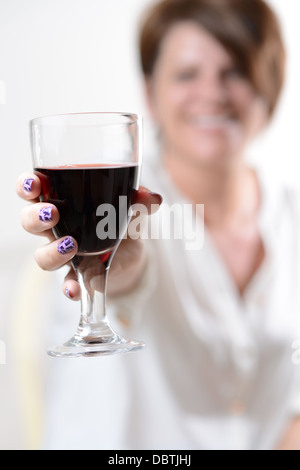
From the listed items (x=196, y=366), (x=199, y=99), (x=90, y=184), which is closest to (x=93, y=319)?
(x=90, y=184)

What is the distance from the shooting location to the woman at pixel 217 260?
1.91 meters

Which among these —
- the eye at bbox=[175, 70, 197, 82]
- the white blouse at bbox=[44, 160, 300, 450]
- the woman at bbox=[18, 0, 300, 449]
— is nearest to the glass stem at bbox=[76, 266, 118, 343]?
the woman at bbox=[18, 0, 300, 449]

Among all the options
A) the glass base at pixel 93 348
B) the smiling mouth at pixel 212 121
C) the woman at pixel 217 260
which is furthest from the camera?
the smiling mouth at pixel 212 121

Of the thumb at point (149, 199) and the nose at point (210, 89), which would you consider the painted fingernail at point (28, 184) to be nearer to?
the thumb at point (149, 199)

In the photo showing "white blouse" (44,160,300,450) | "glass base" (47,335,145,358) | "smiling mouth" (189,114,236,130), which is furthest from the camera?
"smiling mouth" (189,114,236,130)

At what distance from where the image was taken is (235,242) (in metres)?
2.31

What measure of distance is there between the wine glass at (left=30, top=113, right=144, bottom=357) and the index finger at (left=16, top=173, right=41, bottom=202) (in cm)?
1

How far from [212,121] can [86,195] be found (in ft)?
5.48

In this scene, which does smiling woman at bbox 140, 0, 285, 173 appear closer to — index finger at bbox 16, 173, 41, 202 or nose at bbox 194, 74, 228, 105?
nose at bbox 194, 74, 228, 105

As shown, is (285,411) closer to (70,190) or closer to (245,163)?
(245,163)

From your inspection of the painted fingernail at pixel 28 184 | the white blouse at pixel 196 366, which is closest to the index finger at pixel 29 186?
the painted fingernail at pixel 28 184

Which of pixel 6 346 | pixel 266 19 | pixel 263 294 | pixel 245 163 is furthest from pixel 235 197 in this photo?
pixel 6 346

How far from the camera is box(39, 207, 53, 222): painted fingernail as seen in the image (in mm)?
696

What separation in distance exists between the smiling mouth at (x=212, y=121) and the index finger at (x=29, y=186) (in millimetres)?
1590
